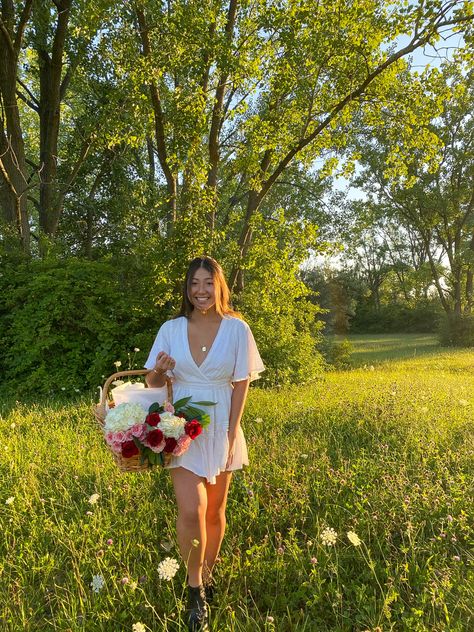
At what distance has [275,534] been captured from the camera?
3.17 metres

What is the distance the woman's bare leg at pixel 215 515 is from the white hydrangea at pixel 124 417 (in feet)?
2.14

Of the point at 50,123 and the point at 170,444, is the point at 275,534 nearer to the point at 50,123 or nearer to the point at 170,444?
the point at 170,444

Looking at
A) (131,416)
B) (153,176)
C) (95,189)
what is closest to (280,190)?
(153,176)

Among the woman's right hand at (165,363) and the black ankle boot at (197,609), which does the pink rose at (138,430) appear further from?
the black ankle boot at (197,609)

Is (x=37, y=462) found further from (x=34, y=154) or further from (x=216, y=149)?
(x=34, y=154)

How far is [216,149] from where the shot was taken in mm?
9648

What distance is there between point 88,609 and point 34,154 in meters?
22.3

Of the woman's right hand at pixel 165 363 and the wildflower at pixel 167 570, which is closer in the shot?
the wildflower at pixel 167 570

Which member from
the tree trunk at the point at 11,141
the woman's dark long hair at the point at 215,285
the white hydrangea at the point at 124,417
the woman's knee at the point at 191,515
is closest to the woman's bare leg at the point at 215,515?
the woman's knee at the point at 191,515

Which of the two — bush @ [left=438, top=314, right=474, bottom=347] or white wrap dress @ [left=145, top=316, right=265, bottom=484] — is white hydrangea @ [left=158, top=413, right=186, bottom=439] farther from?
bush @ [left=438, top=314, right=474, bottom=347]

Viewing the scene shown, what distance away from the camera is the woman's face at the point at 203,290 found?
9.13ft

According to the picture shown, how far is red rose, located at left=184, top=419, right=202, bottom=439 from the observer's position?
93.7 inches

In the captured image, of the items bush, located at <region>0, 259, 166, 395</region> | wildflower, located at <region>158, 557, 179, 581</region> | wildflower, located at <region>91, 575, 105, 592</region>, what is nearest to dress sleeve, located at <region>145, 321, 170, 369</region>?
wildflower, located at <region>158, 557, 179, 581</region>

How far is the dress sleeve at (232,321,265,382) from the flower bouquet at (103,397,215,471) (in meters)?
0.43
